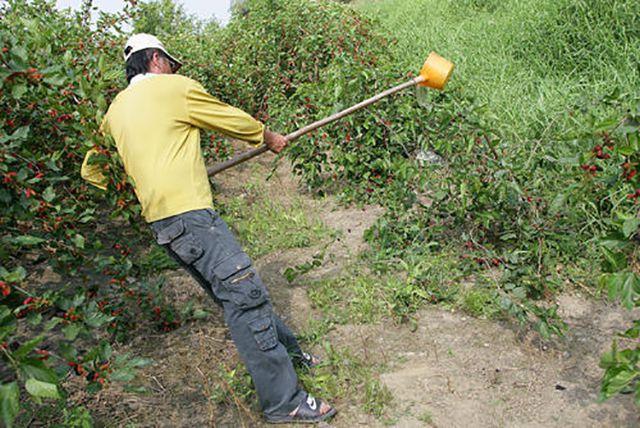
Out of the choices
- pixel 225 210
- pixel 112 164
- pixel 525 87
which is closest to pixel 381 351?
pixel 112 164

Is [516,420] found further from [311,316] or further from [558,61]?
[558,61]

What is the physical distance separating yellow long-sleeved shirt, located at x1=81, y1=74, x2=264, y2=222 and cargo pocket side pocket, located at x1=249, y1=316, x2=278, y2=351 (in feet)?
1.78

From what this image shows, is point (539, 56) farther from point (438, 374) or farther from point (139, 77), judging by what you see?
point (139, 77)

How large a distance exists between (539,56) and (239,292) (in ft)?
12.8

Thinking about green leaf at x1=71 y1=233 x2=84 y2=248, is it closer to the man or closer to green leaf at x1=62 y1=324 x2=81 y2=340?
the man

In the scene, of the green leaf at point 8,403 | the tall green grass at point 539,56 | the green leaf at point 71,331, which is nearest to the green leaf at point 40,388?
the green leaf at point 8,403

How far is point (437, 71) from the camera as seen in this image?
3.29 meters

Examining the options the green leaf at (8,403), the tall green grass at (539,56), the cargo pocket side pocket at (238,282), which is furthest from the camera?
the tall green grass at (539,56)

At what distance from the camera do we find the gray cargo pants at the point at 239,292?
2.42 m

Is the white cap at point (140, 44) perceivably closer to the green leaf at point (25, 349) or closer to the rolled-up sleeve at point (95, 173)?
the rolled-up sleeve at point (95, 173)

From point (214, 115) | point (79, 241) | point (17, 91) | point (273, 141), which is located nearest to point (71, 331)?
point (79, 241)

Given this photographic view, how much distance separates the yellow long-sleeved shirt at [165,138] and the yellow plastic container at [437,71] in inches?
A: 52.5

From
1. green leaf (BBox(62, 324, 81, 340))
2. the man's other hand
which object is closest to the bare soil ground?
green leaf (BBox(62, 324, 81, 340))

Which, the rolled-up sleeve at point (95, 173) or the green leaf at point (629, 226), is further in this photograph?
the rolled-up sleeve at point (95, 173)
